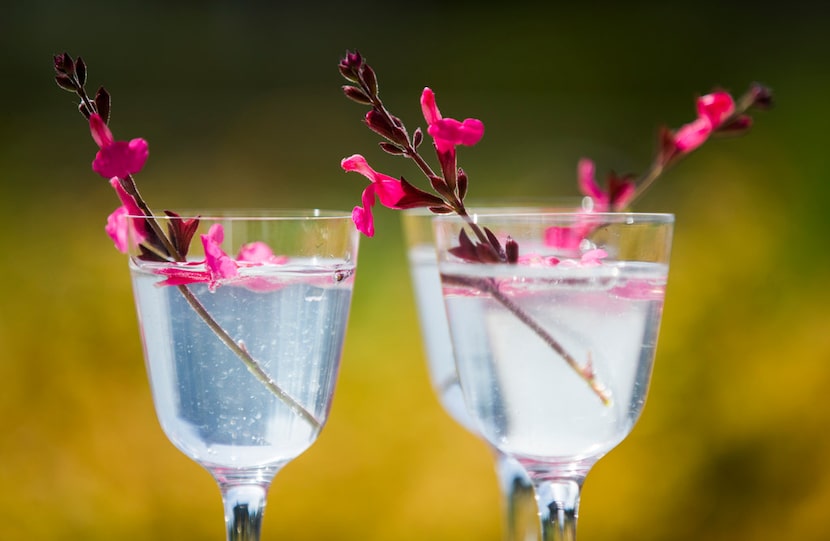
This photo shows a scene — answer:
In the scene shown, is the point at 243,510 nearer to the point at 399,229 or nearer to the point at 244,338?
the point at 244,338

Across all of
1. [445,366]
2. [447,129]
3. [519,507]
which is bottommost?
[519,507]

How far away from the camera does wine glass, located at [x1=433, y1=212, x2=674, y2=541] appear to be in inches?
32.3

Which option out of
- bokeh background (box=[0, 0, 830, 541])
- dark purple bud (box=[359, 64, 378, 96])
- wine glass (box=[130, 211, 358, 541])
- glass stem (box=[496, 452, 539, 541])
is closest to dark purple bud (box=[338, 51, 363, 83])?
dark purple bud (box=[359, 64, 378, 96])

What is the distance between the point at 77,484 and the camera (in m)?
2.16

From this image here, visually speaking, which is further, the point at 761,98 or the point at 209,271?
the point at 761,98

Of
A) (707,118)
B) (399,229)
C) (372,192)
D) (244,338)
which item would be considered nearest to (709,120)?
(707,118)

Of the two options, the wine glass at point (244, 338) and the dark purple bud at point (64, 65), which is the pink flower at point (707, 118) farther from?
the dark purple bud at point (64, 65)

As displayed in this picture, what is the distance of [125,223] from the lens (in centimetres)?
86

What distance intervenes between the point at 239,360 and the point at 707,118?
Answer: 57cm

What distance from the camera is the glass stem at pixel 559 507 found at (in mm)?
868

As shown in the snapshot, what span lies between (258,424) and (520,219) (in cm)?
28

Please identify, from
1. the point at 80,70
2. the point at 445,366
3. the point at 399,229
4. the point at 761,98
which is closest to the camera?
the point at 80,70

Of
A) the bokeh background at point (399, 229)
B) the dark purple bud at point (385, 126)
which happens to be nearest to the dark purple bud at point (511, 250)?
the dark purple bud at point (385, 126)

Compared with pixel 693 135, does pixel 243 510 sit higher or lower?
lower
